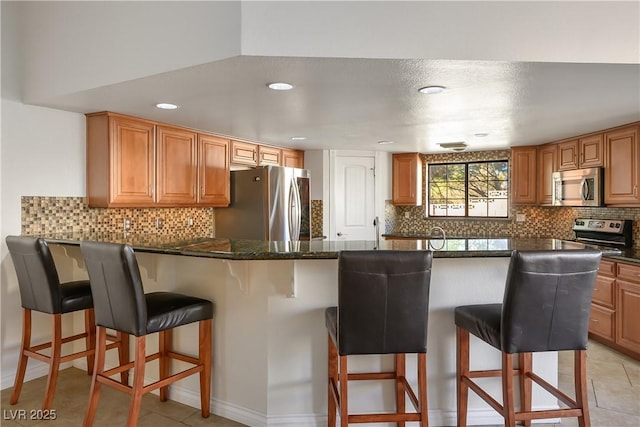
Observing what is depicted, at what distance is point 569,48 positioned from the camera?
2.12 meters

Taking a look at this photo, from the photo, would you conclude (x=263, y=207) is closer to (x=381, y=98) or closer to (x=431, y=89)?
(x=381, y=98)

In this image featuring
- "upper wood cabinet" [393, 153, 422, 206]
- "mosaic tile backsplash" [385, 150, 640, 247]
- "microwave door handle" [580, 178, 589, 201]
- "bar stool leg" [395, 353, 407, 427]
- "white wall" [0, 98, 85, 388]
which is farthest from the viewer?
"upper wood cabinet" [393, 153, 422, 206]

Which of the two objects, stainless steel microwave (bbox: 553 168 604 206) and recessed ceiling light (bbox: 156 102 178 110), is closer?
recessed ceiling light (bbox: 156 102 178 110)

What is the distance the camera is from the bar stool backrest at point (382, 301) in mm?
1840

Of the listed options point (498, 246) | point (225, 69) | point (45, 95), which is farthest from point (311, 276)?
point (45, 95)

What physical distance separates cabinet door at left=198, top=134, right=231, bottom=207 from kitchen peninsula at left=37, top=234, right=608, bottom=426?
6.04 feet

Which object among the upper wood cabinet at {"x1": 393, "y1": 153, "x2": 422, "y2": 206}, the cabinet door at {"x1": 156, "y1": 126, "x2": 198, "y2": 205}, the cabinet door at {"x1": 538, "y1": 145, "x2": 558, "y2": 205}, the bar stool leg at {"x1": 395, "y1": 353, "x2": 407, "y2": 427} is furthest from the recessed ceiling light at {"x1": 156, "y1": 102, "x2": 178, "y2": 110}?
the cabinet door at {"x1": 538, "y1": 145, "x2": 558, "y2": 205}

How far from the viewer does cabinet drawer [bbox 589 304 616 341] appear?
376 centimetres

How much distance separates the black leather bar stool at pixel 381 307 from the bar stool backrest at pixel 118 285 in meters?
1.01

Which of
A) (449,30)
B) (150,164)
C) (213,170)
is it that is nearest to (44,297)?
(150,164)

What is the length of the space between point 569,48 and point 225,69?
1.76 m

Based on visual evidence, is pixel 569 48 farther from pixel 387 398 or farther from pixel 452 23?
pixel 387 398

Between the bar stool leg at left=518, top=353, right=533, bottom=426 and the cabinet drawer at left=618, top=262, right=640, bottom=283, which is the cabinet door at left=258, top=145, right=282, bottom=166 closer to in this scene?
the bar stool leg at left=518, top=353, right=533, bottom=426

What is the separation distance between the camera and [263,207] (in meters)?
4.43
